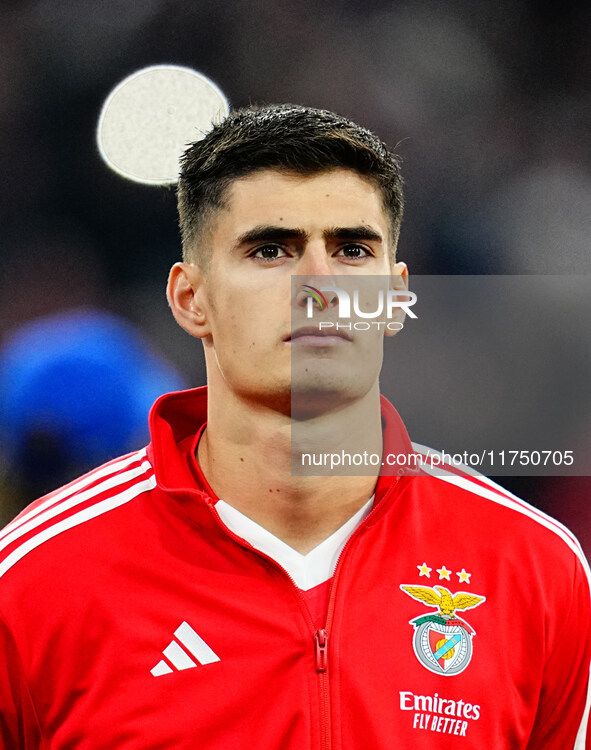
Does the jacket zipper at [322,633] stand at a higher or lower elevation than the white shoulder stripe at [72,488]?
lower

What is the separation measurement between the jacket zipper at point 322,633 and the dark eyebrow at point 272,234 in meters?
0.51

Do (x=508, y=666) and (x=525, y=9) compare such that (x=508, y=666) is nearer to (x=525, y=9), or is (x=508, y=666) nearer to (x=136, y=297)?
(x=136, y=297)

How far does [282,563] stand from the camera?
1.63m

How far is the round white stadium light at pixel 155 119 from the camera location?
282 centimetres

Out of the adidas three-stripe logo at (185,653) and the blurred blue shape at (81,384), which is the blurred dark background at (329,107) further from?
the adidas three-stripe logo at (185,653)

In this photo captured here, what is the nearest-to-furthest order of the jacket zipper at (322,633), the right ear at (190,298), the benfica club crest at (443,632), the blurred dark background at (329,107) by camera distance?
the jacket zipper at (322,633) → the benfica club crest at (443,632) → the right ear at (190,298) → the blurred dark background at (329,107)

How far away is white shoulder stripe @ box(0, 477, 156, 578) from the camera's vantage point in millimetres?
1634

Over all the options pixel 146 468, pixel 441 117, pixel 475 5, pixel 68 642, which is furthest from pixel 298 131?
pixel 475 5

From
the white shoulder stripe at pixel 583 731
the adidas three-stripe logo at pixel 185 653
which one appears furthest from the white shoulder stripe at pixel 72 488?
the white shoulder stripe at pixel 583 731

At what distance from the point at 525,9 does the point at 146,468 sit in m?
2.19

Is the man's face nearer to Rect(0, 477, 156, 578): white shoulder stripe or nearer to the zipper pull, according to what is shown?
Rect(0, 477, 156, 578): white shoulder stripe

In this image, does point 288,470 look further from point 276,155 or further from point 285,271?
point 276,155

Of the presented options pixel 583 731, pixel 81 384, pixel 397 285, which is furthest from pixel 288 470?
pixel 81 384

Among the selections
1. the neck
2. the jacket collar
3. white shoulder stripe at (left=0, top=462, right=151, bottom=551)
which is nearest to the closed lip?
the neck
